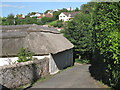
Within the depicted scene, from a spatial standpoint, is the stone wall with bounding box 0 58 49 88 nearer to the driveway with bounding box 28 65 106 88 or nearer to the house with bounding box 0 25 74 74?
the driveway with bounding box 28 65 106 88

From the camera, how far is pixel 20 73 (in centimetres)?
A: 1193

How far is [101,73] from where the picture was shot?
13016 millimetres

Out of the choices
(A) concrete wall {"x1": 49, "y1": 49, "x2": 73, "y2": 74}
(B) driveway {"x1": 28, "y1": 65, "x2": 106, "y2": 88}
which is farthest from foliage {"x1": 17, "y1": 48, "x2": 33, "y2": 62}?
(B) driveway {"x1": 28, "y1": 65, "x2": 106, "y2": 88}

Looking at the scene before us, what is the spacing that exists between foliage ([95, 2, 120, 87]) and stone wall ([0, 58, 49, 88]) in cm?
515

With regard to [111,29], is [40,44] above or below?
below

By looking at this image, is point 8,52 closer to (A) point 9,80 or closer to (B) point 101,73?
(A) point 9,80

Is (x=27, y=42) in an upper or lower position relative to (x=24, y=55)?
upper

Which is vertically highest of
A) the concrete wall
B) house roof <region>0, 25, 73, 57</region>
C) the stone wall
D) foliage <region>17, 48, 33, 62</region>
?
house roof <region>0, 25, 73, 57</region>

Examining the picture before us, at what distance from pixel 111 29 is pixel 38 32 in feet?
37.6

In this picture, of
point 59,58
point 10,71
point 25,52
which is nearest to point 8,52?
point 25,52

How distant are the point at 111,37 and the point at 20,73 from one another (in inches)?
239

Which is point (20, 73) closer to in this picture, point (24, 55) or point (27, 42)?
point (24, 55)

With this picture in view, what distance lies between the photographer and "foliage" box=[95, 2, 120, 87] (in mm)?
9023

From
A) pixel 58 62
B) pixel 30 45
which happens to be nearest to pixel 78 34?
pixel 58 62
